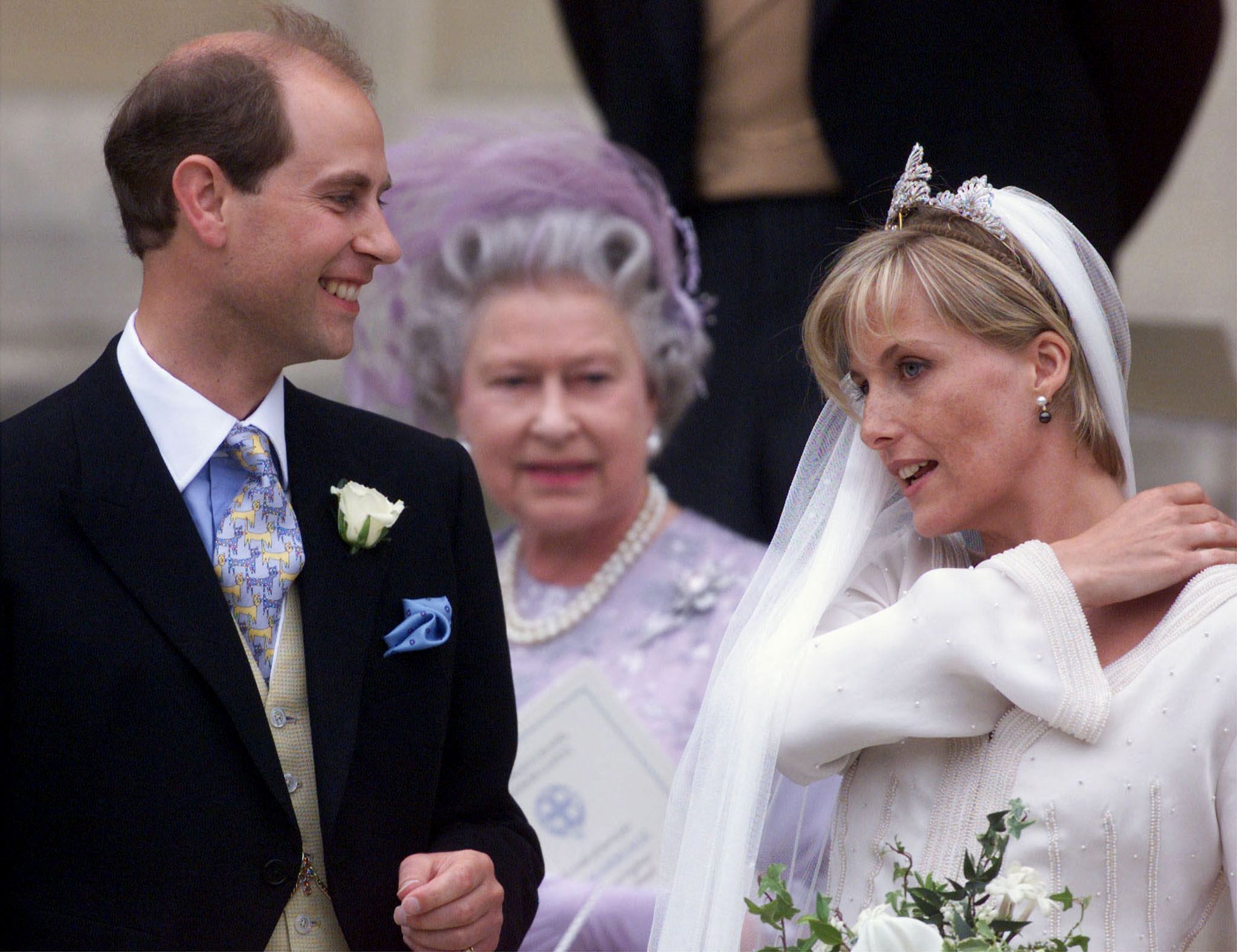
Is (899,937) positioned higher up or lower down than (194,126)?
lower down

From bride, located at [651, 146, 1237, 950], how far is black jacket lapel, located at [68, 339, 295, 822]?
62 cm

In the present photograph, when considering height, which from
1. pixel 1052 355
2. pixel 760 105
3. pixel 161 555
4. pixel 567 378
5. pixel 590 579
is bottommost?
pixel 590 579

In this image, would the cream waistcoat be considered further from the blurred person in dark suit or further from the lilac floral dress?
the blurred person in dark suit

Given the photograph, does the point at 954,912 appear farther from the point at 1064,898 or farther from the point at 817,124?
the point at 817,124

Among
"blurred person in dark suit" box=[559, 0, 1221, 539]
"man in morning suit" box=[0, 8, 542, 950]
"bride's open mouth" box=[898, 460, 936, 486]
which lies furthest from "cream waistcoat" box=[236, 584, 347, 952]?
"blurred person in dark suit" box=[559, 0, 1221, 539]

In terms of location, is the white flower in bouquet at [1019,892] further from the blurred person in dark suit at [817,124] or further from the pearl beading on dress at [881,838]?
the blurred person in dark suit at [817,124]

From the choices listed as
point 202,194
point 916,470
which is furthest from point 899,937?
point 202,194

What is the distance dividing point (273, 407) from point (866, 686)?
82cm

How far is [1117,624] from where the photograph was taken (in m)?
2.30

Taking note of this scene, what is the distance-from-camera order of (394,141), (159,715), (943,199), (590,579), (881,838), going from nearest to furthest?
1. (159,715)
2. (881,838)
3. (943,199)
4. (590,579)
5. (394,141)

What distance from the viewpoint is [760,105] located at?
4219mm

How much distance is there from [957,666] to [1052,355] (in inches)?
17.3

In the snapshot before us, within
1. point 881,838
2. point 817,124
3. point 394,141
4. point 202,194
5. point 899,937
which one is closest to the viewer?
point 899,937

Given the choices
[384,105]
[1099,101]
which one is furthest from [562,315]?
[384,105]
